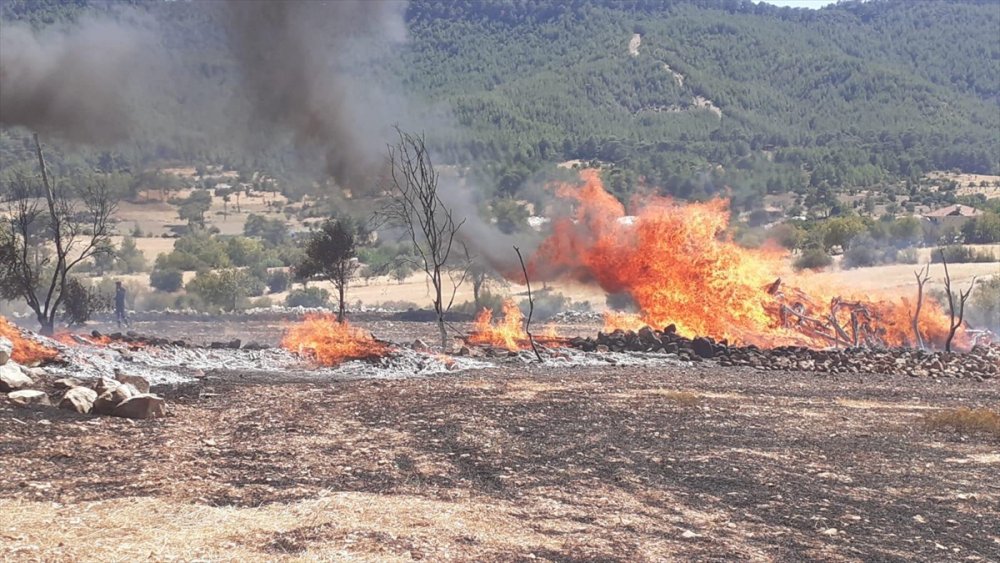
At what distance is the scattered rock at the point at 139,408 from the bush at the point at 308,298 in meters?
35.6

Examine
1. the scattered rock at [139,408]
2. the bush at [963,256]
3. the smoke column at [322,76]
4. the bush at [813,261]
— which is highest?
the smoke column at [322,76]

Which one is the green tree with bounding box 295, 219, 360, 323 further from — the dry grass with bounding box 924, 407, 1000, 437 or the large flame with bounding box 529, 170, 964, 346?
the dry grass with bounding box 924, 407, 1000, 437

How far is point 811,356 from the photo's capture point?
2250 cm

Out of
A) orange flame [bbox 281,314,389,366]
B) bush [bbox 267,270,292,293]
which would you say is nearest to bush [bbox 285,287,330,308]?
bush [bbox 267,270,292,293]


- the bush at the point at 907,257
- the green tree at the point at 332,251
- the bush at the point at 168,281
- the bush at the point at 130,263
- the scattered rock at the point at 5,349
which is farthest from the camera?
the bush at the point at 130,263

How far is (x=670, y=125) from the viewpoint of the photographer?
105 m

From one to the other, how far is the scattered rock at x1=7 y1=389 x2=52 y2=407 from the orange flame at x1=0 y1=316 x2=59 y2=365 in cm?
335

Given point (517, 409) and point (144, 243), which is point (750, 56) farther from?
point (517, 409)

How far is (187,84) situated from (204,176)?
175 ft

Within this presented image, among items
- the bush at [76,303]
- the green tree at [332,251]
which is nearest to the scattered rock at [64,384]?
the bush at [76,303]

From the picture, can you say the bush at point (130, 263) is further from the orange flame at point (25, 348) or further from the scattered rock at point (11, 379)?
the scattered rock at point (11, 379)

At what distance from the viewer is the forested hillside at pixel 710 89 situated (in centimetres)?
8669

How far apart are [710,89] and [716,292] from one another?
92282 millimetres

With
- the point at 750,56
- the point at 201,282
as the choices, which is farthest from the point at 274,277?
the point at 750,56
